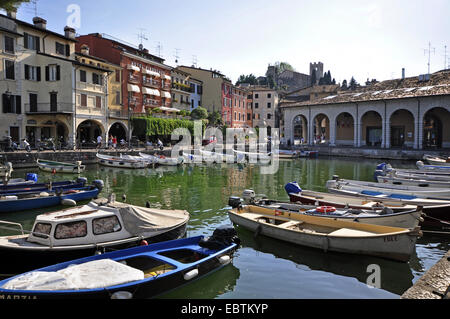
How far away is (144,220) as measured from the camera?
11594mm

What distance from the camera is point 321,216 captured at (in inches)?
516

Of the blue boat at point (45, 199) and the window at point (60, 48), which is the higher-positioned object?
the window at point (60, 48)

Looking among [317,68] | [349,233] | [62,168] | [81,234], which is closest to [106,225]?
[81,234]

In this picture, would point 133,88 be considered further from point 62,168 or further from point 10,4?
point 10,4

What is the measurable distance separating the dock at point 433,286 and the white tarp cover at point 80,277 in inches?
225

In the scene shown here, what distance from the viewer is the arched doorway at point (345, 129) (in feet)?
185

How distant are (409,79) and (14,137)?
168 feet

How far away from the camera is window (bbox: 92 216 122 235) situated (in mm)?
10672

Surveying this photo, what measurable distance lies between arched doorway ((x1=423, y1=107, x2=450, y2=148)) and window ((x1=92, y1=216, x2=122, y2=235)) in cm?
4847

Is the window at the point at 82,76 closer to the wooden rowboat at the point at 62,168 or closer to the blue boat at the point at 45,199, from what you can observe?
the wooden rowboat at the point at 62,168

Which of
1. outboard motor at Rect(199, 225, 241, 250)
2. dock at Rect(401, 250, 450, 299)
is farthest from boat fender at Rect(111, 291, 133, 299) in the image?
dock at Rect(401, 250, 450, 299)

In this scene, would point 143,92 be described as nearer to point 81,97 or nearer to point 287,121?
point 81,97

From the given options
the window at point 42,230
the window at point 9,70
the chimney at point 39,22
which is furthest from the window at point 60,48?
the window at point 42,230

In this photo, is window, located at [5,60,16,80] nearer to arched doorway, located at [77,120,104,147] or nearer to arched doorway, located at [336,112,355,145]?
arched doorway, located at [77,120,104,147]
